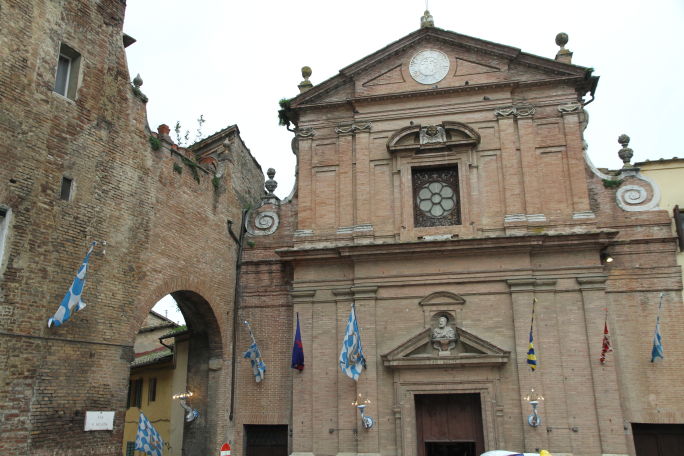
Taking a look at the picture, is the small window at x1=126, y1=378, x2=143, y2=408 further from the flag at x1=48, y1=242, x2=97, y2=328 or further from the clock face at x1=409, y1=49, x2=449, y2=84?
the clock face at x1=409, y1=49, x2=449, y2=84

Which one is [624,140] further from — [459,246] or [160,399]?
[160,399]

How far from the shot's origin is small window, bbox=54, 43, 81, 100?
12.4 meters

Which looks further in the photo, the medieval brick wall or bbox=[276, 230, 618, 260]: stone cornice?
bbox=[276, 230, 618, 260]: stone cornice

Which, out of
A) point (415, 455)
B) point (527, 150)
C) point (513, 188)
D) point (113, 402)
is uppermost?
point (527, 150)

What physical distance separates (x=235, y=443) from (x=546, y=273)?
28.7ft

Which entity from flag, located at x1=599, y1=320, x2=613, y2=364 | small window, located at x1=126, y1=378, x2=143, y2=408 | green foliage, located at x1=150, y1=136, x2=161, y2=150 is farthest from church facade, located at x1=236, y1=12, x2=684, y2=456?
small window, located at x1=126, y1=378, x2=143, y2=408

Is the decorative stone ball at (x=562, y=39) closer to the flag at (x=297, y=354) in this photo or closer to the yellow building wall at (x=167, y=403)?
the flag at (x=297, y=354)

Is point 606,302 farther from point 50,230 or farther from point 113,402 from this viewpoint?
point 50,230

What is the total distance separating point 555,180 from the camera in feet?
53.0

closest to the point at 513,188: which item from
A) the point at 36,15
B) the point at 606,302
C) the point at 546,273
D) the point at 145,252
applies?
the point at 546,273

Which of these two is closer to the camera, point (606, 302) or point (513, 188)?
point (606, 302)

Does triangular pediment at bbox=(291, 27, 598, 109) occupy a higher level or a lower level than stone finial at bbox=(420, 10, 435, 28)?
lower

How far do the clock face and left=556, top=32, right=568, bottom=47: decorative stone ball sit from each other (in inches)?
119

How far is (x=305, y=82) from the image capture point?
18.7 meters
